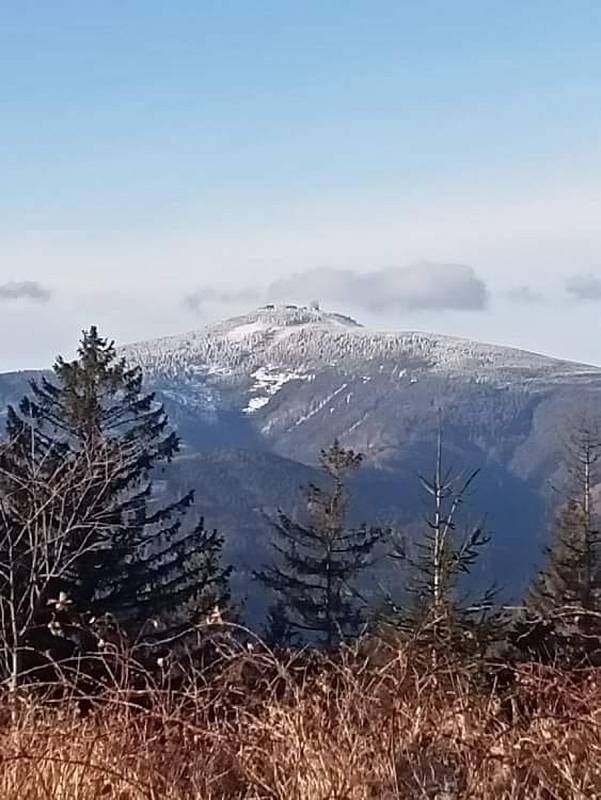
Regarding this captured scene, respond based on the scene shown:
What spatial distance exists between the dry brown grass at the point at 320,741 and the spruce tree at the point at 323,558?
2635 cm

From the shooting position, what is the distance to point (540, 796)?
3.41 meters

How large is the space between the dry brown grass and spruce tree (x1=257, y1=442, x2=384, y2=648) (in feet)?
86.4

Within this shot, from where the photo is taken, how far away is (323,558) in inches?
1238

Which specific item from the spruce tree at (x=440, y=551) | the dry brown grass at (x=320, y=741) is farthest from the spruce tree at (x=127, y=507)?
the dry brown grass at (x=320, y=741)

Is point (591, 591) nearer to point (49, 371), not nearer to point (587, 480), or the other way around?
point (587, 480)

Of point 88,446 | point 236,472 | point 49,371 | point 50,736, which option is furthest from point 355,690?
point 236,472

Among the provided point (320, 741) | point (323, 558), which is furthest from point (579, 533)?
point (320, 741)

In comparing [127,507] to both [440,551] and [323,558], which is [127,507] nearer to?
[440,551]

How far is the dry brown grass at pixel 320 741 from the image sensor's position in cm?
347

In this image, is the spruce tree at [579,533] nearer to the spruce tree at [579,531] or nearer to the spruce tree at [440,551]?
the spruce tree at [579,531]

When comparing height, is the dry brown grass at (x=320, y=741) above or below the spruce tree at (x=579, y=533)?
above

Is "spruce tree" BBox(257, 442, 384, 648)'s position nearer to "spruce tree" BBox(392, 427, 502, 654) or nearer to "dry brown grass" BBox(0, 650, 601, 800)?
"spruce tree" BBox(392, 427, 502, 654)

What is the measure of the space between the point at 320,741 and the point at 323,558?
2790 cm

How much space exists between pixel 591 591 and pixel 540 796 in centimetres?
2398
